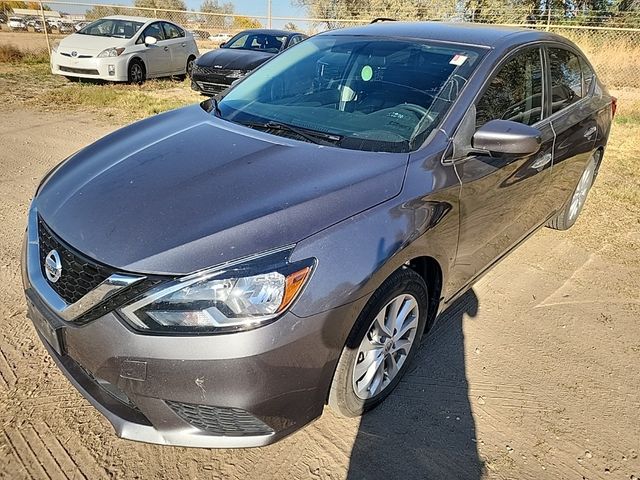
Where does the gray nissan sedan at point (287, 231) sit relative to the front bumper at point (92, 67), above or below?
above

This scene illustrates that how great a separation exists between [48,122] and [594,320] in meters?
7.67

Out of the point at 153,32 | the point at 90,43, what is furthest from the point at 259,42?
the point at 90,43

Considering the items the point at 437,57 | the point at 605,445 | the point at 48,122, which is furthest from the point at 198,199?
the point at 48,122

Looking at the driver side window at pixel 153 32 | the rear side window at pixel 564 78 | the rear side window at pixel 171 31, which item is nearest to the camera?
the rear side window at pixel 564 78

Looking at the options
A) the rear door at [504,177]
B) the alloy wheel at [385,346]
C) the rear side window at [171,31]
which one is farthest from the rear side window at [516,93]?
the rear side window at [171,31]

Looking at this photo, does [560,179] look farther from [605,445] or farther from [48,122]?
[48,122]

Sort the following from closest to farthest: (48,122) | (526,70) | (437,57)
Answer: (437,57) < (526,70) < (48,122)

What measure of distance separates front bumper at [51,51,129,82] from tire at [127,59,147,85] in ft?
0.73

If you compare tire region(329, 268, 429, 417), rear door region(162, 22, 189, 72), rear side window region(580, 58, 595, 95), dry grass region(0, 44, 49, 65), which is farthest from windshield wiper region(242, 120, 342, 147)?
dry grass region(0, 44, 49, 65)

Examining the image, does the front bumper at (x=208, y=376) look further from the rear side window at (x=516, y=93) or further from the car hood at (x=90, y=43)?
the car hood at (x=90, y=43)

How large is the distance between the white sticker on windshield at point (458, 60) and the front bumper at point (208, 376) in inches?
63.2

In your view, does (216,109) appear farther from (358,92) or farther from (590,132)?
(590,132)

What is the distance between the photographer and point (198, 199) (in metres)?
2.04

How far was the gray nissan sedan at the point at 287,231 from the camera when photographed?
174 cm
